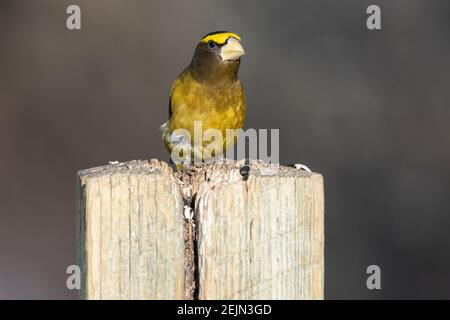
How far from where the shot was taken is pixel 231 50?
3984 millimetres

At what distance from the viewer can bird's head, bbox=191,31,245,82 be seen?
4.00m

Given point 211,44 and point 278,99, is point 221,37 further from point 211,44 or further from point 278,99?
point 278,99

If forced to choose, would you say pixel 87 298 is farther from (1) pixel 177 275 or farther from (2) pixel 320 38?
(2) pixel 320 38

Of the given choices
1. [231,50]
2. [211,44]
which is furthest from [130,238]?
[211,44]

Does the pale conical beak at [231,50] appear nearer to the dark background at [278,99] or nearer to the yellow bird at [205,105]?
the yellow bird at [205,105]

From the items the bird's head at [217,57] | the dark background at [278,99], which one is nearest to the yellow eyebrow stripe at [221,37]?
the bird's head at [217,57]

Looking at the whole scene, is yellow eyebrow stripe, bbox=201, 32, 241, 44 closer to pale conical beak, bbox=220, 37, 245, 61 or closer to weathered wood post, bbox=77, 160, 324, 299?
pale conical beak, bbox=220, 37, 245, 61

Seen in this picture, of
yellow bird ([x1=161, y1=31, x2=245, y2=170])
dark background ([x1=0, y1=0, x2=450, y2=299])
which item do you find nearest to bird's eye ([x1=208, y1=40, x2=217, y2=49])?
yellow bird ([x1=161, y1=31, x2=245, y2=170])

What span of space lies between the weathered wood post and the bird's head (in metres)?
1.99

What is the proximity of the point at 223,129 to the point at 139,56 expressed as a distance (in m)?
2.27

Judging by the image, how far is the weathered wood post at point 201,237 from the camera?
195 centimetres

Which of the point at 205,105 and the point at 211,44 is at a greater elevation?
the point at 211,44

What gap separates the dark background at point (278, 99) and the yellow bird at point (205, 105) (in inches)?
68.3

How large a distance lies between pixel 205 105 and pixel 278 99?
2.09m
